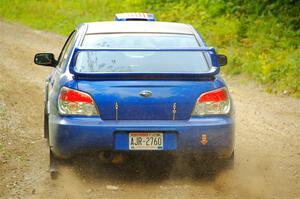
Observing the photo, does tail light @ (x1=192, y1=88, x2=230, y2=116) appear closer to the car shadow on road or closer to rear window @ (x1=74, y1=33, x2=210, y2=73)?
rear window @ (x1=74, y1=33, x2=210, y2=73)

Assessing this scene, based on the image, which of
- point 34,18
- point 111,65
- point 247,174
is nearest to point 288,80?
point 247,174

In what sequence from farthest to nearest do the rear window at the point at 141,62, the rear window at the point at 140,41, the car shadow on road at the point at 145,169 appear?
the rear window at the point at 140,41 → the car shadow on road at the point at 145,169 → the rear window at the point at 141,62

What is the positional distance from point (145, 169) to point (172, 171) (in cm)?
30

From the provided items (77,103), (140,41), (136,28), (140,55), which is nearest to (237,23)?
(136,28)

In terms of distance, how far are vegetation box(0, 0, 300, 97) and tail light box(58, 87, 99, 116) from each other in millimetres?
6948

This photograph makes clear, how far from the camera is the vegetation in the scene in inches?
530

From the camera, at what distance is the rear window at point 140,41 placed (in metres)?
6.67

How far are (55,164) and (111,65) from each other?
1107 millimetres

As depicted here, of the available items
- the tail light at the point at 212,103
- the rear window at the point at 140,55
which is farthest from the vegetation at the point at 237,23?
the tail light at the point at 212,103

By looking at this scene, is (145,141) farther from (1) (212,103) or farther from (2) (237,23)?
(2) (237,23)

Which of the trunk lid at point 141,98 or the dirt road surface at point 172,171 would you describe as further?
the dirt road surface at point 172,171

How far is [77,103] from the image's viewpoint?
5816mm

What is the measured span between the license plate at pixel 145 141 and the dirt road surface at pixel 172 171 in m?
0.42

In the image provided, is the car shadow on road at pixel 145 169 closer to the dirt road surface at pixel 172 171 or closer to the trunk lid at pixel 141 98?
the dirt road surface at pixel 172 171
